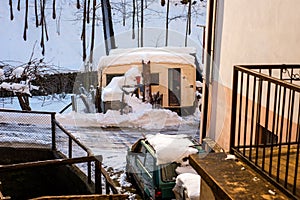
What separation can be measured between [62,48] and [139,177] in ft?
19.6

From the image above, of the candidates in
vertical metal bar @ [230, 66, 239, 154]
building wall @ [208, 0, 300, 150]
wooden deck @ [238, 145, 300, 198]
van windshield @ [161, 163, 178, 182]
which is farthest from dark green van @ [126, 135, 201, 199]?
vertical metal bar @ [230, 66, 239, 154]

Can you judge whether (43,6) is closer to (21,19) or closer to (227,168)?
(21,19)

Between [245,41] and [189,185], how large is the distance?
2.32 metres

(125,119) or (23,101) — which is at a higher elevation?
(23,101)

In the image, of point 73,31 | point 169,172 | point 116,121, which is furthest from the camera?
point 116,121

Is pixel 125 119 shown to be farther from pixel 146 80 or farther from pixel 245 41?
pixel 245 41

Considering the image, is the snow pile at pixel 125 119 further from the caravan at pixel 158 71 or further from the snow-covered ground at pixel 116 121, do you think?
the caravan at pixel 158 71

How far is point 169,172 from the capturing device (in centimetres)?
678

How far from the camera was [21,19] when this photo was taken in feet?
39.2

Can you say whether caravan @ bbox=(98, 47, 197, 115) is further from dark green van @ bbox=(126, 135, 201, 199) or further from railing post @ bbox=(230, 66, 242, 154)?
railing post @ bbox=(230, 66, 242, 154)

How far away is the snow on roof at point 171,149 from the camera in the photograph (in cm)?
671

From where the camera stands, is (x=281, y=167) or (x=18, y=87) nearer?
(x=281, y=167)

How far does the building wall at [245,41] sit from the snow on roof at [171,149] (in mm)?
636

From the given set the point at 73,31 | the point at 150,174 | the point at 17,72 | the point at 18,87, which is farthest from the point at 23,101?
the point at 150,174
